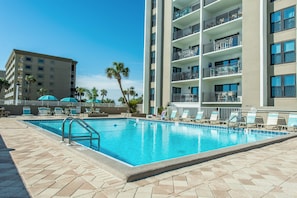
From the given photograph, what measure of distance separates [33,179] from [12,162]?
1442mm

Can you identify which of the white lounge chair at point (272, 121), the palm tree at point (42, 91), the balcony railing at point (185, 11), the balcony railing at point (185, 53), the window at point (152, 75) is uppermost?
the balcony railing at point (185, 11)

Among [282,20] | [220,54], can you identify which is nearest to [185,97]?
[220,54]

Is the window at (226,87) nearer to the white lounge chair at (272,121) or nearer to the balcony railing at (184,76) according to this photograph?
the balcony railing at (184,76)

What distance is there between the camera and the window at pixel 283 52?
1427 cm

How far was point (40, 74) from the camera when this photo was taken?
5791 centimetres

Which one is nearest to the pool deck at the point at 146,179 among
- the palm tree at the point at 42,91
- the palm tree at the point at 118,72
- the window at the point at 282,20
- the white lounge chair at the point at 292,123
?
the white lounge chair at the point at 292,123

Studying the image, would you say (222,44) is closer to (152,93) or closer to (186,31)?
(186,31)

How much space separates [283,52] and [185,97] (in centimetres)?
966

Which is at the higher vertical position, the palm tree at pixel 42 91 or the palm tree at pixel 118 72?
the palm tree at pixel 118 72

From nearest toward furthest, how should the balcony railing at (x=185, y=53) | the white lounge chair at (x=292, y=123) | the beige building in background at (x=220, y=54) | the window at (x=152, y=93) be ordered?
1. the white lounge chair at (x=292, y=123)
2. the beige building in background at (x=220, y=54)
3. the balcony railing at (x=185, y=53)
4. the window at (x=152, y=93)

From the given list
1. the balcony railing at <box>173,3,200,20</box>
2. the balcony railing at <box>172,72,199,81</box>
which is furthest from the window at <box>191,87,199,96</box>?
the balcony railing at <box>173,3,200,20</box>

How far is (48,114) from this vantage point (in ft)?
73.8

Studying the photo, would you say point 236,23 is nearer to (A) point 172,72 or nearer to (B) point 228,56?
(B) point 228,56

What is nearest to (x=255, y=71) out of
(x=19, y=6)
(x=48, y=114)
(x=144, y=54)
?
(x=144, y=54)
